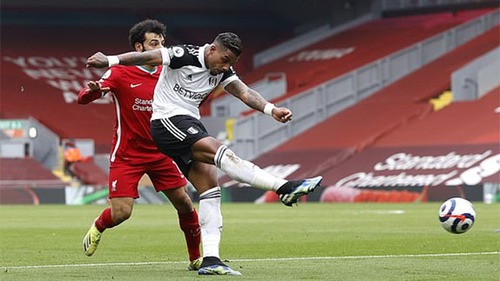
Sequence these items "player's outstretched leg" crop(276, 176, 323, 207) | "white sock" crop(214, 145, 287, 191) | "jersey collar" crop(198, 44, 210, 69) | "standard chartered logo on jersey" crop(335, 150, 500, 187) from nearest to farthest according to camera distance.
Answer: "player's outstretched leg" crop(276, 176, 323, 207) < "white sock" crop(214, 145, 287, 191) < "jersey collar" crop(198, 44, 210, 69) < "standard chartered logo on jersey" crop(335, 150, 500, 187)

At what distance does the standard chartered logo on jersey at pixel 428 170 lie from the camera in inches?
1481

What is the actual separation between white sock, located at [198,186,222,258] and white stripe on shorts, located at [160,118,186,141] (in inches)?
21.9

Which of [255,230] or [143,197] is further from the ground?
[255,230]

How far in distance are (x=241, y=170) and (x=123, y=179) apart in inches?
70.8

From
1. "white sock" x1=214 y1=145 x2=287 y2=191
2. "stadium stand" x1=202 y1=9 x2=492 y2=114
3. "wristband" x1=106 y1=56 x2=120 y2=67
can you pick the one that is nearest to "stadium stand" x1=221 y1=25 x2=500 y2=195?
"stadium stand" x1=202 y1=9 x2=492 y2=114

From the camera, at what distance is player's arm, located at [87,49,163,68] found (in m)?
9.75

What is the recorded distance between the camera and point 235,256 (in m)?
13.3

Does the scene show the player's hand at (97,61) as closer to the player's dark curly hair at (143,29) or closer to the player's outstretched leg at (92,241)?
the player's dark curly hair at (143,29)

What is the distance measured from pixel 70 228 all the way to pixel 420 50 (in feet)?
100

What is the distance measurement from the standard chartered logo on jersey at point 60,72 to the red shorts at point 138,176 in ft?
126

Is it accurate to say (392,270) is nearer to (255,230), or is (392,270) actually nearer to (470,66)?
(255,230)

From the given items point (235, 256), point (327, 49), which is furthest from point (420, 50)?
point (235, 256)

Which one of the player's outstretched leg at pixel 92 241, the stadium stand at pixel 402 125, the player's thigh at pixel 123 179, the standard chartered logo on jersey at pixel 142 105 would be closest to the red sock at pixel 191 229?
the player's thigh at pixel 123 179

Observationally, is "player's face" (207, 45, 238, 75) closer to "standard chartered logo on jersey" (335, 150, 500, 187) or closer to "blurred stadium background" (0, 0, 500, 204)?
"blurred stadium background" (0, 0, 500, 204)
